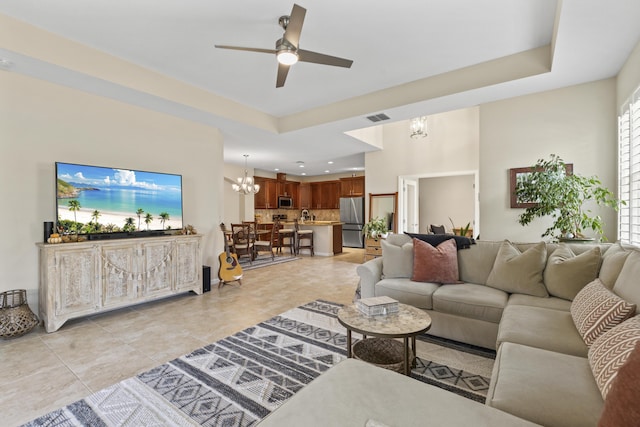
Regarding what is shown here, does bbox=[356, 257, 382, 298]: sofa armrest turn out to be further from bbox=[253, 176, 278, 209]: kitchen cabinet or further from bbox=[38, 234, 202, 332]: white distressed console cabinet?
bbox=[253, 176, 278, 209]: kitchen cabinet

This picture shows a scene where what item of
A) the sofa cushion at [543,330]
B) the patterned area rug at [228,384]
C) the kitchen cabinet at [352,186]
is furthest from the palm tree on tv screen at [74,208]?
the kitchen cabinet at [352,186]

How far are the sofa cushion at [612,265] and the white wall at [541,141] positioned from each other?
1592 mm

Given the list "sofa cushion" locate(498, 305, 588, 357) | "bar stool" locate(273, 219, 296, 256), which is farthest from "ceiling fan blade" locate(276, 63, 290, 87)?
"bar stool" locate(273, 219, 296, 256)

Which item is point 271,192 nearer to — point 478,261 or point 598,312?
point 478,261

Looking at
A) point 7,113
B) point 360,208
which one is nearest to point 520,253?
point 7,113

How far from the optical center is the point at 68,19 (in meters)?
2.50

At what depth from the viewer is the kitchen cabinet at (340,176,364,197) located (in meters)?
9.46

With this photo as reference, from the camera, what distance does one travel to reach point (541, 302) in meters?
2.38

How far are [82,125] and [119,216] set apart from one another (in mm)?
1133

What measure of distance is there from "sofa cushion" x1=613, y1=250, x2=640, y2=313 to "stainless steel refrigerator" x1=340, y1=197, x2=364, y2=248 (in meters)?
7.16

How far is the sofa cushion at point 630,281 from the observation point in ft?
5.22

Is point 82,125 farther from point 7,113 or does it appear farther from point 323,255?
point 323,255

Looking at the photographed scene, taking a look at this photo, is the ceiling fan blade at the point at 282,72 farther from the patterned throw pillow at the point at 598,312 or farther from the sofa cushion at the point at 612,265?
the sofa cushion at the point at 612,265

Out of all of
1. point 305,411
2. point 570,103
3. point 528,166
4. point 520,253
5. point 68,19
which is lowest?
point 305,411
